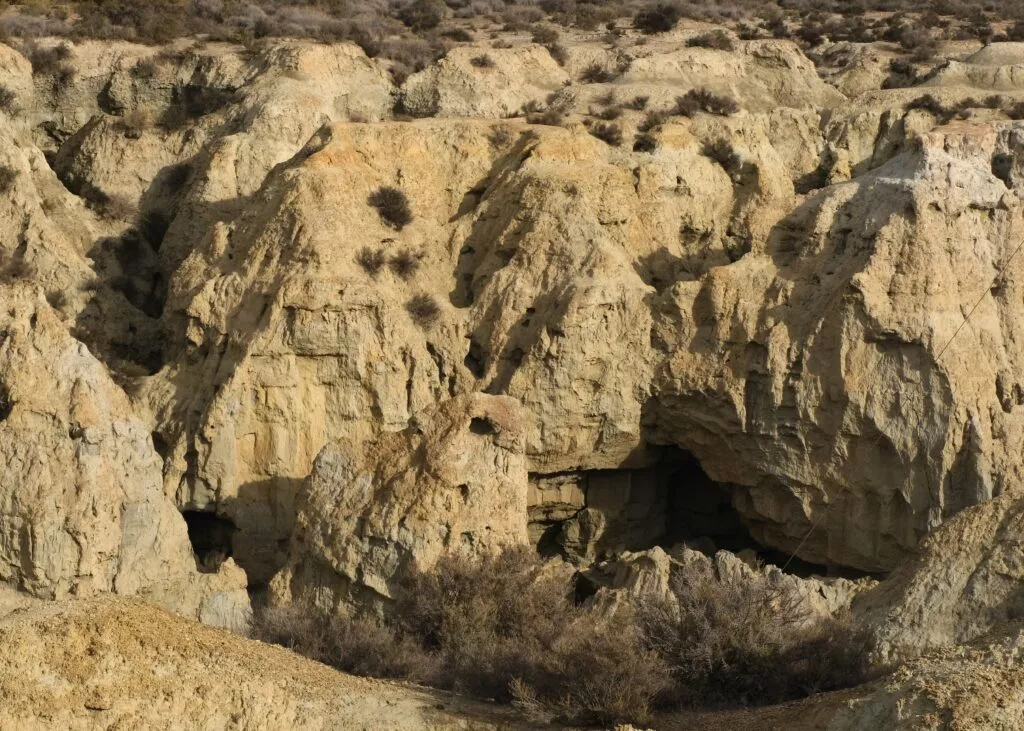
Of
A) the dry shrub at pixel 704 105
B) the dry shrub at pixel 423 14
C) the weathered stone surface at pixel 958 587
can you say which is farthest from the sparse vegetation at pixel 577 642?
the dry shrub at pixel 423 14

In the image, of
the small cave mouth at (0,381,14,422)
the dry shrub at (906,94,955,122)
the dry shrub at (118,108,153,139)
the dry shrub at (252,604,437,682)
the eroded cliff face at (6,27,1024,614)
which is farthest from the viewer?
the dry shrub at (118,108,153,139)

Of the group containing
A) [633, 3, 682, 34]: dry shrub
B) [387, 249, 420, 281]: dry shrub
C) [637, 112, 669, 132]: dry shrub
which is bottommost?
[387, 249, 420, 281]: dry shrub

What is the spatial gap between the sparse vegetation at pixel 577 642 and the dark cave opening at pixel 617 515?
3.81 m

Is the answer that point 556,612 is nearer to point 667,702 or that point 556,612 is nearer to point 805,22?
point 667,702

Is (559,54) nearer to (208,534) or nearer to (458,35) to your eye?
(458,35)

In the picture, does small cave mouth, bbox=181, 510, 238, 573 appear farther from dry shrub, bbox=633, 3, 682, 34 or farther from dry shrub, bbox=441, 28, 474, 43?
dry shrub, bbox=633, 3, 682, 34

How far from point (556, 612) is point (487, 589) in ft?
2.92

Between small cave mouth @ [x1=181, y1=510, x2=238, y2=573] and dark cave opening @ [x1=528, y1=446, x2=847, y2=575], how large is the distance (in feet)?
14.9

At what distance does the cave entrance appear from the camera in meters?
23.8

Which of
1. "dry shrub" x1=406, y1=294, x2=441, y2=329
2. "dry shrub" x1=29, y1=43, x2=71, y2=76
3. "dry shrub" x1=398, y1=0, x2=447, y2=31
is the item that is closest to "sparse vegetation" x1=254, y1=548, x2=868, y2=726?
"dry shrub" x1=406, y1=294, x2=441, y2=329

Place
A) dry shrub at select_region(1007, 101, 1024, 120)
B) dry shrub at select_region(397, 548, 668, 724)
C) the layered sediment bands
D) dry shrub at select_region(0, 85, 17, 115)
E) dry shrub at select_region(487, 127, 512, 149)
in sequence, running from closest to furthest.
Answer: dry shrub at select_region(397, 548, 668, 724), the layered sediment bands, dry shrub at select_region(487, 127, 512, 149), dry shrub at select_region(1007, 101, 1024, 120), dry shrub at select_region(0, 85, 17, 115)

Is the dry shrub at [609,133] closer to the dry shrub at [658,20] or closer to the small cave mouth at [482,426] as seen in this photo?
the small cave mouth at [482,426]

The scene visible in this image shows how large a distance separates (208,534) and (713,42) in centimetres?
1662

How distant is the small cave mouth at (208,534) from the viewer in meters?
22.8
